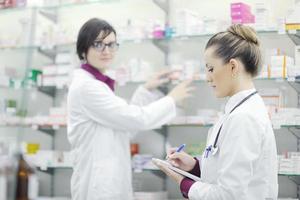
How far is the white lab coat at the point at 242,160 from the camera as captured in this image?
179 cm

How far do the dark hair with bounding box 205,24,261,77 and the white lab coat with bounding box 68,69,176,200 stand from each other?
1.37 meters

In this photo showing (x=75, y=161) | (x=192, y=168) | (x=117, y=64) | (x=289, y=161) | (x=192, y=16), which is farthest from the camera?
(x=117, y=64)

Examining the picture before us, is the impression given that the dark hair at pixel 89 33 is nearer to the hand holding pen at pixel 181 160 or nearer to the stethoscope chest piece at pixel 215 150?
the hand holding pen at pixel 181 160

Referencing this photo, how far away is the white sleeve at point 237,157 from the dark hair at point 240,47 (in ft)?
0.75

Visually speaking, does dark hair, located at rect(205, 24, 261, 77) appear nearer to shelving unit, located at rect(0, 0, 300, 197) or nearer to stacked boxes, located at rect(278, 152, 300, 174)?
shelving unit, located at rect(0, 0, 300, 197)

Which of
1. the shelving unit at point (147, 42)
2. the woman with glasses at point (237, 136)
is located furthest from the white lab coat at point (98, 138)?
the woman with glasses at point (237, 136)

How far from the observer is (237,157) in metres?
1.79

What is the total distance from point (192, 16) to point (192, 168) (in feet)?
8.66

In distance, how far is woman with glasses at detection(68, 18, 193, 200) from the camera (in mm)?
3094

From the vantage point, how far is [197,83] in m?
4.80

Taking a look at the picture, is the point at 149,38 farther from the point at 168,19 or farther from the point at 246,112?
the point at 246,112

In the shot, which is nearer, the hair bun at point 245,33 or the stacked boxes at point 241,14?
the hair bun at point 245,33

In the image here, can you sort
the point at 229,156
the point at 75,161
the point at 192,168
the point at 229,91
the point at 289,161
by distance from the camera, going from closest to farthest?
the point at 229,156 → the point at 229,91 → the point at 192,168 → the point at 75,161 → the point at 289,161

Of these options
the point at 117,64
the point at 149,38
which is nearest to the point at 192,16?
the point at 149,38
